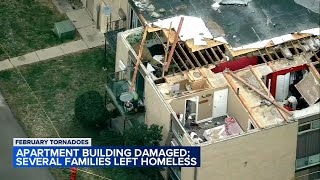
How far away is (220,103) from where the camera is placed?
2454 inches

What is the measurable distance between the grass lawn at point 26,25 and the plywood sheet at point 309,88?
58.3ft

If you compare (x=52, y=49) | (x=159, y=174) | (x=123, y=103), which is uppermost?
(x=52, y=49)

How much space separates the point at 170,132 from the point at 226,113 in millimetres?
3218

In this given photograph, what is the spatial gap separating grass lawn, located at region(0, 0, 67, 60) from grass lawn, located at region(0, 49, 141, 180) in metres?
1.87

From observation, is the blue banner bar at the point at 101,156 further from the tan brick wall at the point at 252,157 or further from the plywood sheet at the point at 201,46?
the plywood sheet at the point at 201,46

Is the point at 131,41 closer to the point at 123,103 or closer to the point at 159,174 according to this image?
the point at 123,103

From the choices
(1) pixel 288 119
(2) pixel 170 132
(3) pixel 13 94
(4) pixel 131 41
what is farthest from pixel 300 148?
(3) pixel 13 94

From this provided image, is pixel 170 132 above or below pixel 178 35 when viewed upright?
below

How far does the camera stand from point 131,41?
6512 cm

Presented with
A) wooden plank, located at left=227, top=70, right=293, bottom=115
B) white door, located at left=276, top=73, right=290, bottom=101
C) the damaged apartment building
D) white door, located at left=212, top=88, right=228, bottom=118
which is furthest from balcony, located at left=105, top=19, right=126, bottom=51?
white door, located at left=276, top=73, right=290, bottom=101

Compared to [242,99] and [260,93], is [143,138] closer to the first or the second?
[242,99]

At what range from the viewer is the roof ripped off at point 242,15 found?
6425 centimetres

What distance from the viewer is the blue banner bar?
61.0 m

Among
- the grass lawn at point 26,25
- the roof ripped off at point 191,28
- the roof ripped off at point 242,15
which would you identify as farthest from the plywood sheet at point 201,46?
the grass lawn at point 26,25
